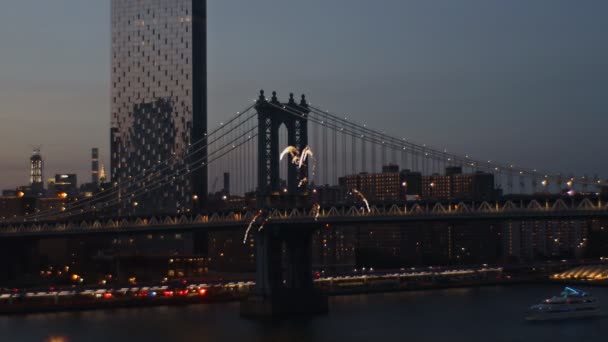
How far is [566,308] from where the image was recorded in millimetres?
75312

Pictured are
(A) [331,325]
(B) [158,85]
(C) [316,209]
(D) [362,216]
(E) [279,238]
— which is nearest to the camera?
(A) [331,325]

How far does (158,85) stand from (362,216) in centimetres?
5993

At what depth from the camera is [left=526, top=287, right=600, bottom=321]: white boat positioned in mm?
73000

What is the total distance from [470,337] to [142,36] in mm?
72698

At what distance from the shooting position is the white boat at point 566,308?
2874 inches

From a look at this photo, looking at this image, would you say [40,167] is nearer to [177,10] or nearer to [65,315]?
[177,10]

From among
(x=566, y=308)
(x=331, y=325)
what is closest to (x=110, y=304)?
(x=331, y=325)

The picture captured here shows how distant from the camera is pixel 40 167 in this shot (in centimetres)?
17400

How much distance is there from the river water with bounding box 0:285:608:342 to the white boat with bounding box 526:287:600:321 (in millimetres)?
1197

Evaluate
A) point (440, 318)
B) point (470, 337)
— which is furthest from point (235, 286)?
point (470, 337)

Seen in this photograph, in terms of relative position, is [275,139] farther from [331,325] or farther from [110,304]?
[110,304]

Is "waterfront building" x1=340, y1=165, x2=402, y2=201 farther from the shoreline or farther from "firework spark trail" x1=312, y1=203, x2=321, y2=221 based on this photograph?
"firework spark trail" x1=312, y1=203, x2=321, y2=221

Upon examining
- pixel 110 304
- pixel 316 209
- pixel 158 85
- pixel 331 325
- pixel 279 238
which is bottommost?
pixel 331 325

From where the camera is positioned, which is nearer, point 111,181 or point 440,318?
point 440,318
